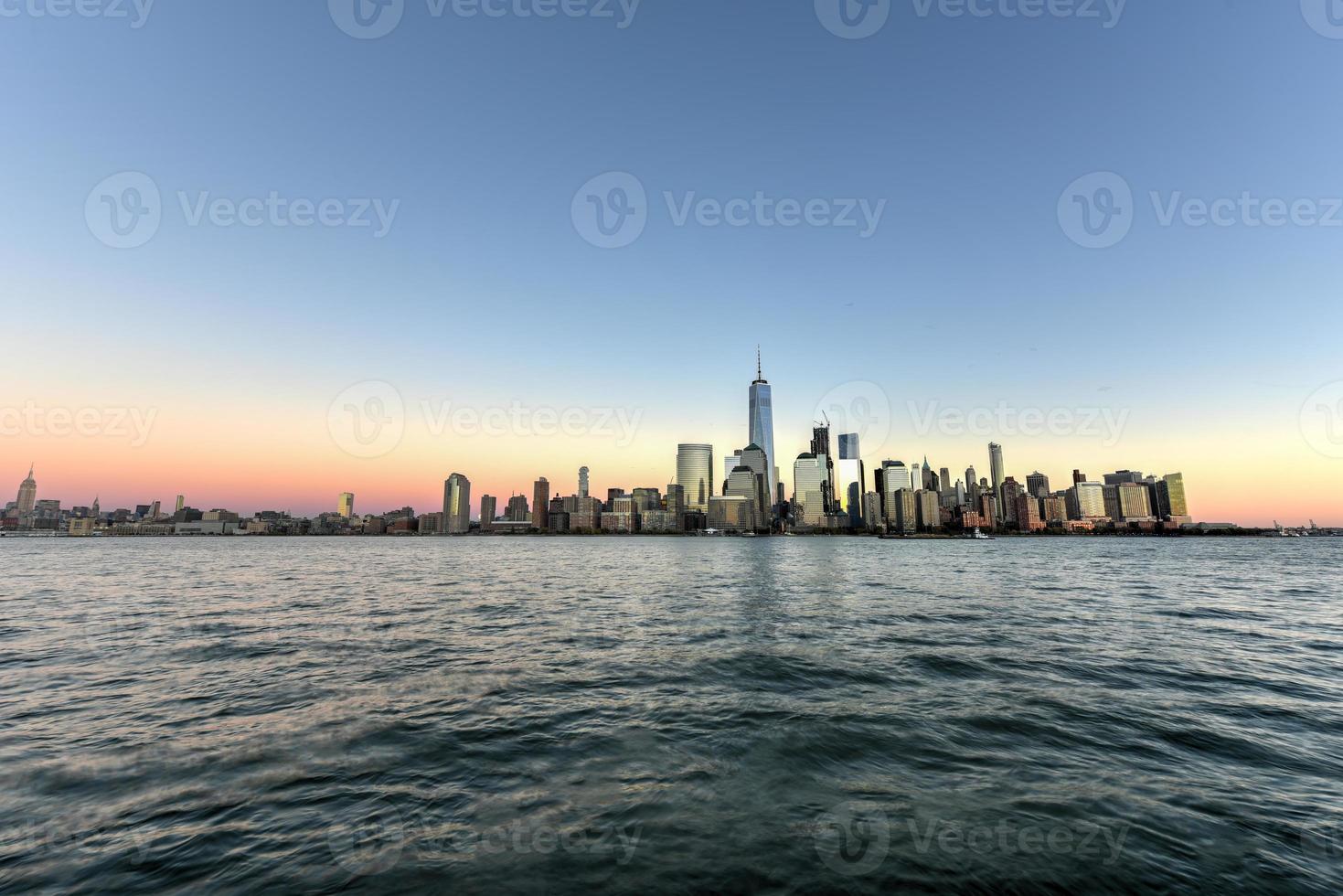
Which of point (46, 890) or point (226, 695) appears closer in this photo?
point (46, 890)

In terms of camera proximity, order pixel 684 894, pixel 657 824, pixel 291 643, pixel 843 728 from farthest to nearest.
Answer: pixel 291 643 → pixel 843 728 → pixel 657 824 → pixel 684 894

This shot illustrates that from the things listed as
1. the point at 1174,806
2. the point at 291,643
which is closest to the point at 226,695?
the point at 291,643

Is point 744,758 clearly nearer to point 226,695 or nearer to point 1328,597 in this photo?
point 226,695

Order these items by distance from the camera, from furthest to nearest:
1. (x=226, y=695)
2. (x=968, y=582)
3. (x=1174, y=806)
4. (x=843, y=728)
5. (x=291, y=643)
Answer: (x=968, y=582) → (x=291, y=643) → (x=226, y=695) → (x=843, y=728) → (x=1174, y=806)

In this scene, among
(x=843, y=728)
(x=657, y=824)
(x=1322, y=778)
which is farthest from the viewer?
(x=843, y=728)

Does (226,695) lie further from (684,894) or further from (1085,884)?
(1085,884)

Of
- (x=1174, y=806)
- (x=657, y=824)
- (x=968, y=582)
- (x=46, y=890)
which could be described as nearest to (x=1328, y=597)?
(x=968, y=582)
